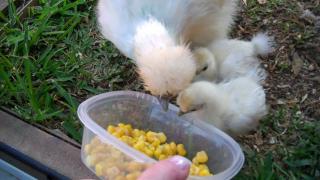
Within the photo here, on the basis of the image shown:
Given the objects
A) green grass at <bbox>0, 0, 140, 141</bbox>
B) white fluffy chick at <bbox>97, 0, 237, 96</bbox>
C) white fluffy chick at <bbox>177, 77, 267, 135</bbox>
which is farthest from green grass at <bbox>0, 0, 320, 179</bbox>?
white fluffy chick at <bbox>97, 0, 237, 96</bbox>

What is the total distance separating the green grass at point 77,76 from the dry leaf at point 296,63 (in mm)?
31

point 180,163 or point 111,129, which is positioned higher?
point 180,163

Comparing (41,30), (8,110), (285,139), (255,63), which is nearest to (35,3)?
(41,30)

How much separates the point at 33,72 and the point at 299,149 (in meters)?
1.20

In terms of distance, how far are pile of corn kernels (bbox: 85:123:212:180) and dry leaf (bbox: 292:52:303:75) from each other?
72cm

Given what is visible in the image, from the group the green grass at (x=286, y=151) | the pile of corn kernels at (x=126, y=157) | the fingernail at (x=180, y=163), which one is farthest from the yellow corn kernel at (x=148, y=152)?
the fingernail at (x=180, y=163)

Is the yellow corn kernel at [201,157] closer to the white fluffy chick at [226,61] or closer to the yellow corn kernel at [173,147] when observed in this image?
the yellow corn kernel at [173,147]

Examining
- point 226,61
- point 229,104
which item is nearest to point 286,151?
point 229,104

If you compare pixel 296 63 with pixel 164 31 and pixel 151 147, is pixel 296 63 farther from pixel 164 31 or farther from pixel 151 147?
pixel 151 147

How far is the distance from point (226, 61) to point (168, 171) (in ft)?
3.29

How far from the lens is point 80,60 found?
2631 millimetres

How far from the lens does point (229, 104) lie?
7.01 ft

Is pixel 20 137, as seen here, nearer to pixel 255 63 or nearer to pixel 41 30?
pixel 41 30

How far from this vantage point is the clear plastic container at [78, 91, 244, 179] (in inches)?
75.5
